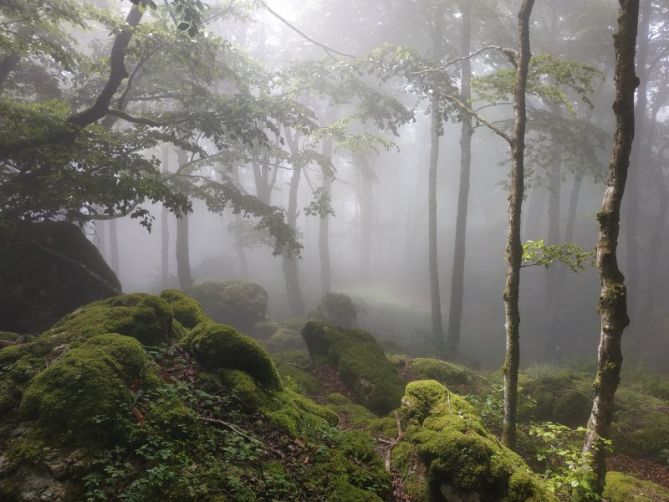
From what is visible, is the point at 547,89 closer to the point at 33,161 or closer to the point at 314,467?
the point at 314,467

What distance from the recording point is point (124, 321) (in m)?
5.79

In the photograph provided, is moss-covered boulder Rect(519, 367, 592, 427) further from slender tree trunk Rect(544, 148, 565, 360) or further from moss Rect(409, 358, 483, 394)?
slender tree trunk Rect(544, 148, 565, 360)

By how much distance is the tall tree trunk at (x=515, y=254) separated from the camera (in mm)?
6000

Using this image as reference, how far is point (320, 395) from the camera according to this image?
8930 millimetres

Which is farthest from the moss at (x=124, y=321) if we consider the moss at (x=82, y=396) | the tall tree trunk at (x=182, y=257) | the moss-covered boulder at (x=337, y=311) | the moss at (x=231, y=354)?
the tall tree trunk at (x=182, y=257)

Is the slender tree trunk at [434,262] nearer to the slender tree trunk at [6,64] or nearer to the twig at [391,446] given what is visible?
the twig at [391,446]

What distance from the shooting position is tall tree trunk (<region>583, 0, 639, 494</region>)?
470 centimetres

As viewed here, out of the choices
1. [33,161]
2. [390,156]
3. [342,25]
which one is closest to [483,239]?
[390,156]

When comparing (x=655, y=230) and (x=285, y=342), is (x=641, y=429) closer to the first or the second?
(x=285, y=342)

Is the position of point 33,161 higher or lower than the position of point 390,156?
lower

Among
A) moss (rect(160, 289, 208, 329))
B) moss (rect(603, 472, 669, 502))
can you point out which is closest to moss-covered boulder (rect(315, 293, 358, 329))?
moss (rect(160, 289, 208, 329))

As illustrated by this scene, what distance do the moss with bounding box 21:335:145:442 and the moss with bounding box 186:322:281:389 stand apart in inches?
50.9

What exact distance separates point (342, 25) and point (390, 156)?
996 inches

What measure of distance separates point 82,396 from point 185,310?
411 centimetres
